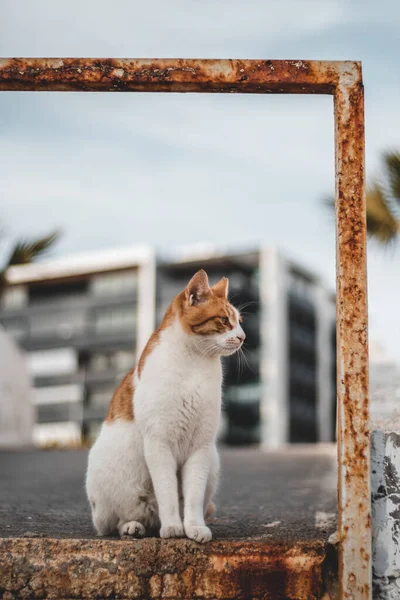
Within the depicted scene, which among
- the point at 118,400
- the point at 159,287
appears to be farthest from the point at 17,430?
the point at 159,287

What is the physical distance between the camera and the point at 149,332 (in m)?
72.2

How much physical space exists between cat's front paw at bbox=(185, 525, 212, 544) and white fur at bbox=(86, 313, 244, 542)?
118 millimetres

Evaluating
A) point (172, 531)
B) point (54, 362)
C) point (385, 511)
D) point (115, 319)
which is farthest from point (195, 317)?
point (54, 362)

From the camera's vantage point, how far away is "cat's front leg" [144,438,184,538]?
8.70 feet

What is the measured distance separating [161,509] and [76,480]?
393 cm

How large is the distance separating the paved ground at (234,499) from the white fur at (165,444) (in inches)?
6.7

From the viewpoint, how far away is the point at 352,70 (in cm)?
241

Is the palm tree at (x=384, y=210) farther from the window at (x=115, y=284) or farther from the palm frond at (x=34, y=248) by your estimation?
the window at (x=115, y=284)

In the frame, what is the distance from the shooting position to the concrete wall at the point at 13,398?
10.9 m

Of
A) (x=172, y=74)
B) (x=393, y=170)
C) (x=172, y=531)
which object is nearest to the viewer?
(x=172, y=74)

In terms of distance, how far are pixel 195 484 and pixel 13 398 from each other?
8.81 m

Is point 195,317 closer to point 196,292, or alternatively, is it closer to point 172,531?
point 196,292

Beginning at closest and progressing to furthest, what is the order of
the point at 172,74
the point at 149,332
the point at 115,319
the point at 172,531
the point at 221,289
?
1. the point at 172,74
2. the point at 172,531
3. the point at 221,289
4. the point at 149,332
5. the point at 115,319

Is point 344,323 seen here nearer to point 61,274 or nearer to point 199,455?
point 199,455
